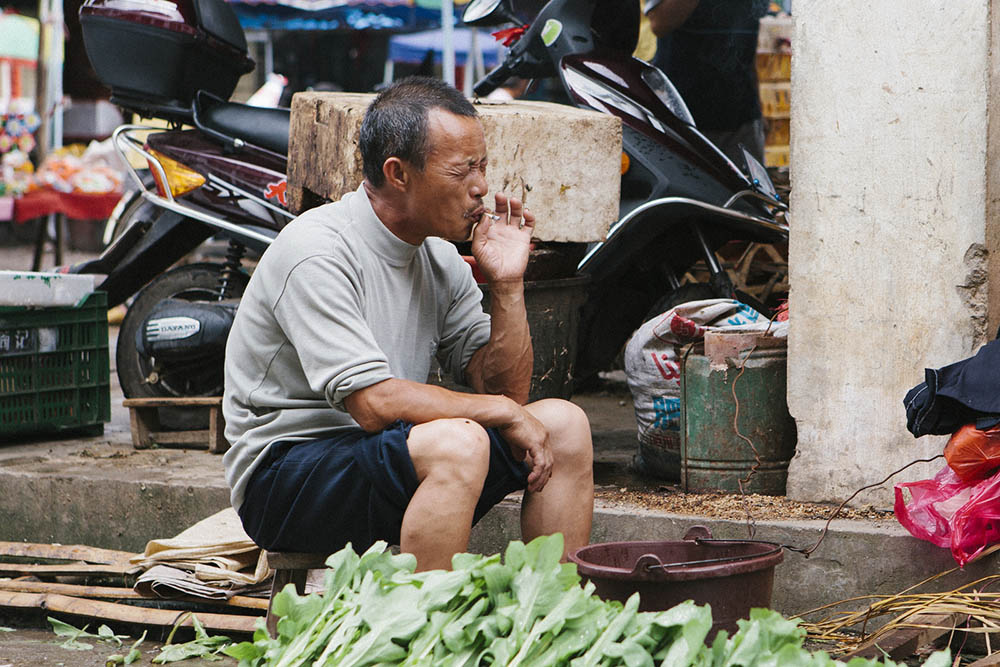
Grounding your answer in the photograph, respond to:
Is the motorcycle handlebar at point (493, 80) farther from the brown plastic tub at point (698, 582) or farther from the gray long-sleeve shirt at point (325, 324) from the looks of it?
the brown plastic tub at point (698, 582)

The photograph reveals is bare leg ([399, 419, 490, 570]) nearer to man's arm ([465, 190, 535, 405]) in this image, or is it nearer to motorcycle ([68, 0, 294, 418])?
man's arm ([465, 190, 535, 405])

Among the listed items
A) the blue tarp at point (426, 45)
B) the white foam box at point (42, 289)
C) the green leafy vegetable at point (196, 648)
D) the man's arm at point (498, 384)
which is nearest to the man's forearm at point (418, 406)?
the man's arm at point (498, 384)

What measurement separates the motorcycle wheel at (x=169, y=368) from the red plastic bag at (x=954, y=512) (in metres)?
2.62

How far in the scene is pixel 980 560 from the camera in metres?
3.04

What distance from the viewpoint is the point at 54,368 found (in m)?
4.70

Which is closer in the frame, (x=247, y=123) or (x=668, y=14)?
(x=247, y=123)

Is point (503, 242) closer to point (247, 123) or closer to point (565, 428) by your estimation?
point (565, 428)

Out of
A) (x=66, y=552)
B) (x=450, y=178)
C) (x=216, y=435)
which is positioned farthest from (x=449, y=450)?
(x=216, y=435)

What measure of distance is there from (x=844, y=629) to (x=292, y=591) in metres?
1.55

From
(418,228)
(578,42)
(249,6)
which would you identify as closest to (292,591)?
(418,228)

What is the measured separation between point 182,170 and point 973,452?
3245 millimetres

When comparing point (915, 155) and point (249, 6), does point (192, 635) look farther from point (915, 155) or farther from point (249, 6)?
point (249, 6)

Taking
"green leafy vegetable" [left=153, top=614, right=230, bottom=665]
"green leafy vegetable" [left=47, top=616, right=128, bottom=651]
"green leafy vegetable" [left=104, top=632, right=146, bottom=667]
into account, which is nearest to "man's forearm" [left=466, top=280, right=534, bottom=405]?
"green leafy vegetable" [left=153, top=614, right=230, bottom=665]

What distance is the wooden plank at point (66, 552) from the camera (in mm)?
3766
